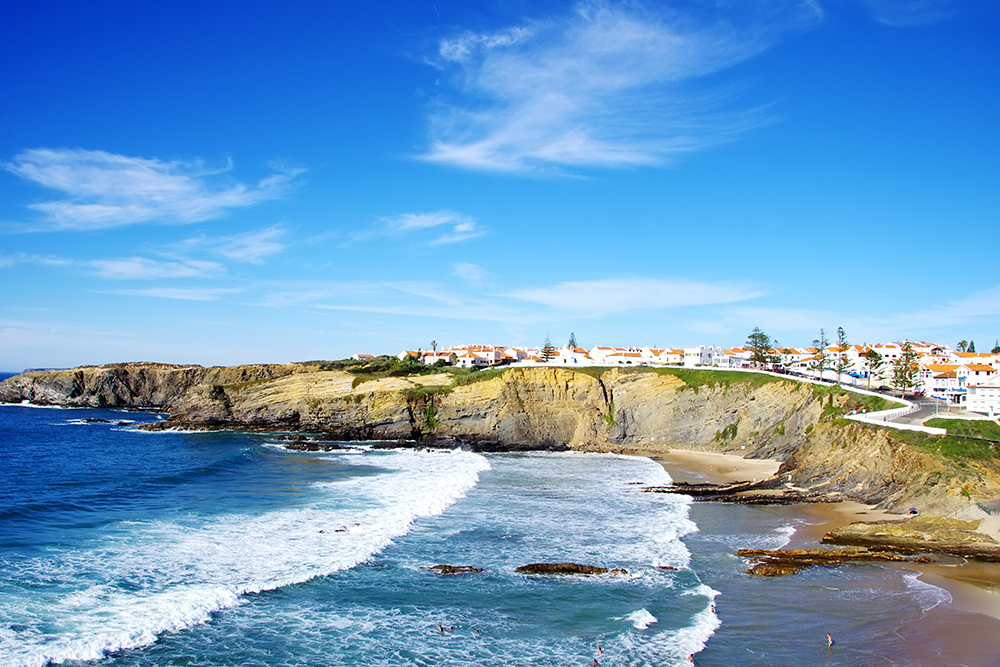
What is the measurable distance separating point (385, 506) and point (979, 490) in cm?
2650

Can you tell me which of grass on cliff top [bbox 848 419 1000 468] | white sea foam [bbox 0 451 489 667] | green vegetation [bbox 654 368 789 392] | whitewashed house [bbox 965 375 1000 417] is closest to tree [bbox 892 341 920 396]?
whitewashed house [bbox 965 375 1000 417]

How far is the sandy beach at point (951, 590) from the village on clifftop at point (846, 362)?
66.6ft

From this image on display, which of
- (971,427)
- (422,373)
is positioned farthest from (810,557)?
(422,373)

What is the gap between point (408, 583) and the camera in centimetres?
2075

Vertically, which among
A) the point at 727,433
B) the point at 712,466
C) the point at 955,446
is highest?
the point at 955,446

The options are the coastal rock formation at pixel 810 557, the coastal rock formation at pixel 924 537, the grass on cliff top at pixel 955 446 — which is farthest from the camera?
the grass on cliff top at pixel 955 446

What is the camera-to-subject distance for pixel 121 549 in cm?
2362

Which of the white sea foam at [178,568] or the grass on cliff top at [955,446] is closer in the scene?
the white sea foam at [178,568]

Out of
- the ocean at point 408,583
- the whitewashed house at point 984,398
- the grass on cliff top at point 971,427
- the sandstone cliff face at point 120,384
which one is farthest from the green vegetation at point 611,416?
the sandstone cliff face at point 120,384

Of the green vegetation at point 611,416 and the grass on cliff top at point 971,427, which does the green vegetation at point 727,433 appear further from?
the grass on cliff top at point 971,427

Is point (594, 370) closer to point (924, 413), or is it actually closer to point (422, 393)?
point (422, 393)

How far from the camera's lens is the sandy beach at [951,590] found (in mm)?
Answer: 16562

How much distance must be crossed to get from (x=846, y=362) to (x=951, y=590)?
6932 centimetres

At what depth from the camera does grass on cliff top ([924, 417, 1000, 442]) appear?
110 feet
